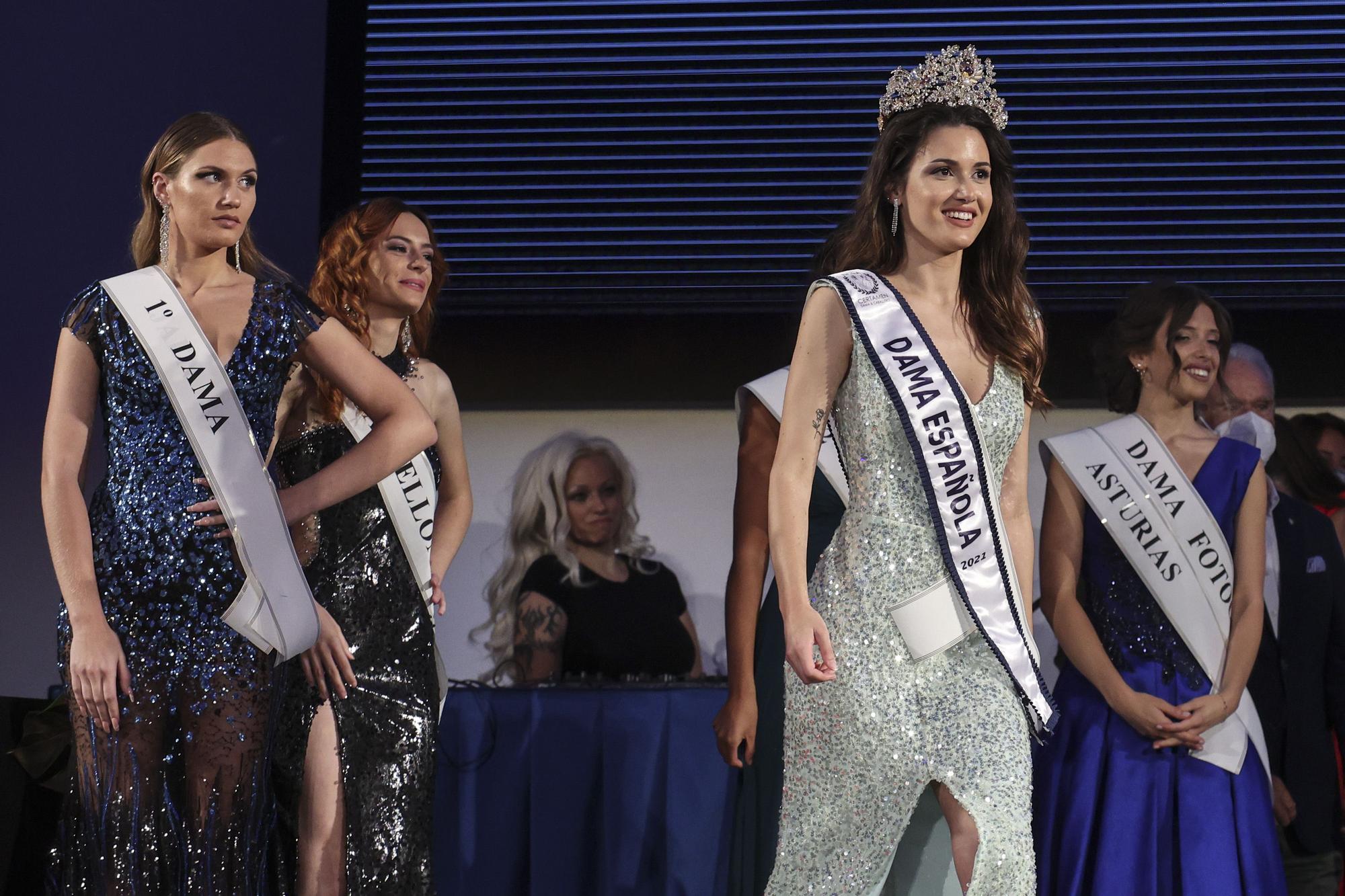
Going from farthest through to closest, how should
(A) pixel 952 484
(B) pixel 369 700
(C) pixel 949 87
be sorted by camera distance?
(B) pixel 369 700
(C) pixel 949 87
(A) pixel 952 484

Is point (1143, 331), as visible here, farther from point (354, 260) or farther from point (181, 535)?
point (181, 535)

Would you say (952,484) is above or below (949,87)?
below

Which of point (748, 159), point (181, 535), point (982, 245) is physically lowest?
point (181, 535)

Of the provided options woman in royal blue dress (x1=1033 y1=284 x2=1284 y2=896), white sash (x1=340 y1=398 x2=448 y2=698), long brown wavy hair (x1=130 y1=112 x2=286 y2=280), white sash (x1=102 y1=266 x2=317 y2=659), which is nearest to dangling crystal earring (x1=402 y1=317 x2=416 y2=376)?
white sash (x1=340 y1=398 x2=448 y2=698)

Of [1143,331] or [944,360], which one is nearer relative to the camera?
[944,360]

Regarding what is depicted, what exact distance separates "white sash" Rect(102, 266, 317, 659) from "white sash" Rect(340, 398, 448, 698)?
1.70 feet

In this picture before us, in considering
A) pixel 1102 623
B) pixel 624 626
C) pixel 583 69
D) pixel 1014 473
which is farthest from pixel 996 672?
pixel 583 69

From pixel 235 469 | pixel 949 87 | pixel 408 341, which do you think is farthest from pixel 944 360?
pixel 408 341

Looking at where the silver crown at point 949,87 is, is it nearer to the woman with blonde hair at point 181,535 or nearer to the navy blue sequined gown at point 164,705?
the woman with blonde hair at point 181,535

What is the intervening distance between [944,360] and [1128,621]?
1.01m

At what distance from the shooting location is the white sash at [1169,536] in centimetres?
276

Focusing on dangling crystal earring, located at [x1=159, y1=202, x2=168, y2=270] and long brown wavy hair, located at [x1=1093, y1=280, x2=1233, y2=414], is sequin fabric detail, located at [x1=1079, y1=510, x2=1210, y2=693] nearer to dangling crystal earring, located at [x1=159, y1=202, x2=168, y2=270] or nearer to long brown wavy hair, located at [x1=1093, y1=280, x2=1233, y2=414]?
long brown wavy hair, located at [x1=1093, y1=280, x2=1233, y2=414]

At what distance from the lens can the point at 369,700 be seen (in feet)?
8.00

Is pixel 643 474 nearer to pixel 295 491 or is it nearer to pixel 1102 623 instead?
pixel 1102 623
